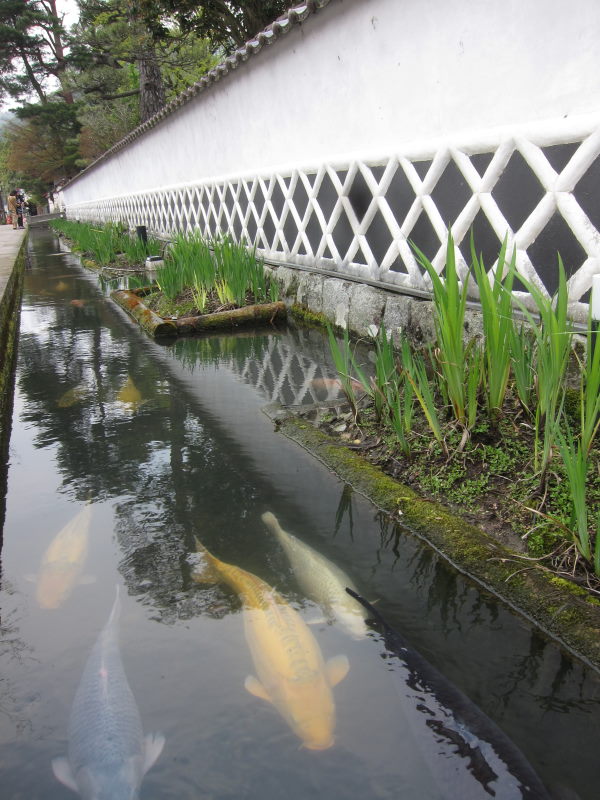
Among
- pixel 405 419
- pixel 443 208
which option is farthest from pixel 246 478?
pixel 443 208

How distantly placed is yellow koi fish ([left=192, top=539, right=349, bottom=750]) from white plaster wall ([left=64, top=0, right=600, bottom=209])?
9.06 feet

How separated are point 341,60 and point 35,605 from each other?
4.88m

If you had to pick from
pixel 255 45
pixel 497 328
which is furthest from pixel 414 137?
pixel 255 45

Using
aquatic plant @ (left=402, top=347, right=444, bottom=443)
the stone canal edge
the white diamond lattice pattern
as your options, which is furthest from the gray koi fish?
the white diamond lattice pattern

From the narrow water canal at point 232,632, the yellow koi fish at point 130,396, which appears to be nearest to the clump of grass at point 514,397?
the narrow water canal at point 232,632

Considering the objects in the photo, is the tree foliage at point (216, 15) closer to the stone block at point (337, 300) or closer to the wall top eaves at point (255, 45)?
the wall top eaves at point (255, 45)

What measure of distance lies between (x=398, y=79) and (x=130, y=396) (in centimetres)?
298

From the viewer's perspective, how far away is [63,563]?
2.12 meters

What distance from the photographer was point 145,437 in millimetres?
3262

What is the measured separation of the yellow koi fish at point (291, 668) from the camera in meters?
1.39

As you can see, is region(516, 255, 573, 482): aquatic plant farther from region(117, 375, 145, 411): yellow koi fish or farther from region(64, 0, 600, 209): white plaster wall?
region(117, 375, 145, 411): yellow koi fish

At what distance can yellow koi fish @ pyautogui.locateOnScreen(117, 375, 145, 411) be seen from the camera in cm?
384

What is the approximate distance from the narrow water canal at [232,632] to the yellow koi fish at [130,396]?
15.1 inches

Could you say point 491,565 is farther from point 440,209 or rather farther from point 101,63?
point 101,63
